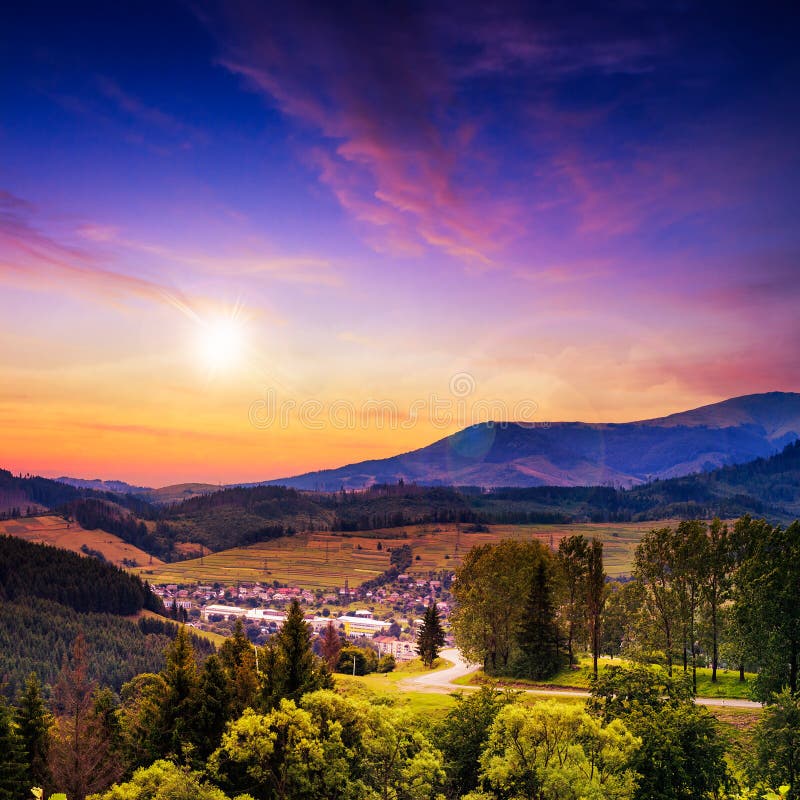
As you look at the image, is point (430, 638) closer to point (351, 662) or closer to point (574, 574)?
point (351, 662)

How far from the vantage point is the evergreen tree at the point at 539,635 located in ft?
247

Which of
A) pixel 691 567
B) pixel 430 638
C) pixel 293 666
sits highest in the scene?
pixel 691 567

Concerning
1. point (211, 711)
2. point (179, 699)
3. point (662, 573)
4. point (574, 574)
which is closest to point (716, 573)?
point (662, 573)

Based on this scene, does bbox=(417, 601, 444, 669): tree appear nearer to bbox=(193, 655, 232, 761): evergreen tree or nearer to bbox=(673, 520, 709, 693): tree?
bbox=(673, 520, 709, 693): tree

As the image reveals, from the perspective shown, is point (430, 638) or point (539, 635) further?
point (430, 638)

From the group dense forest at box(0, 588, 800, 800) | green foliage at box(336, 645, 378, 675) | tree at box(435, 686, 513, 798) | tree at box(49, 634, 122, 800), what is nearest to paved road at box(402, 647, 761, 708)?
green foliage at box(336, 645, 378, 675)

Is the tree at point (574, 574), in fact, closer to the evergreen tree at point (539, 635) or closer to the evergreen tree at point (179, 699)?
the evergreen tree at point (539, 635)

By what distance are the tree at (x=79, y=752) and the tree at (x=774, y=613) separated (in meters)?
52.5

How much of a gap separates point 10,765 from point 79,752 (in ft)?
16.7

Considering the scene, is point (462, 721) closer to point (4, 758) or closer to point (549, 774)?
point (549, 774)

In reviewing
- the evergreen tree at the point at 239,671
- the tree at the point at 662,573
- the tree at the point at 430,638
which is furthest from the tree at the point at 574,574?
the evergreen tree at the point at 239,671

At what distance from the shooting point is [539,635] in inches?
3009

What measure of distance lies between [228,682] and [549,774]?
28.7 meters

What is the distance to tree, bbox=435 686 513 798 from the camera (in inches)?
1684
